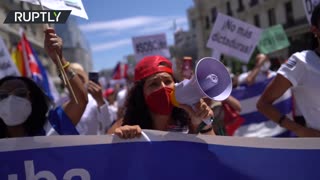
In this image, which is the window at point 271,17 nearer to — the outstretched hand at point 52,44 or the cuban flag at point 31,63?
the cuban flag at point 31,63

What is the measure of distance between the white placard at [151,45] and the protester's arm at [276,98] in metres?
6.32

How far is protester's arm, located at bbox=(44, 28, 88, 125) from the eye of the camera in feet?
7.39

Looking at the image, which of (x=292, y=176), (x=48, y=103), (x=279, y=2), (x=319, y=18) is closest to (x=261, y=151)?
(x=292, y=176)

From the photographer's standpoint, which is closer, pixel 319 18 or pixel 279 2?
pixel 319 18

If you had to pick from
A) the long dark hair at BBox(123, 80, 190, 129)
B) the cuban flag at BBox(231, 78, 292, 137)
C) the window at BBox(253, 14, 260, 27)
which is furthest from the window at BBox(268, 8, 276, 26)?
the long dark hair at BBox(123, 80, 190, 129)

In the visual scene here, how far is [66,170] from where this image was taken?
207 centimetres

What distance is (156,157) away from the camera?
82.6 inches

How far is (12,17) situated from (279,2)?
4523cm

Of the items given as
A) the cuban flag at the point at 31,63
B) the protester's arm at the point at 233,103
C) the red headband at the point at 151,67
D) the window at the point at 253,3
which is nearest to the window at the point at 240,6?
the window at the point at 253,3

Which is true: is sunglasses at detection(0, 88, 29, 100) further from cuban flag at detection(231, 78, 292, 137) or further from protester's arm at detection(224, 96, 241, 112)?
cuban flag at detection(231, 78, 292, 137)

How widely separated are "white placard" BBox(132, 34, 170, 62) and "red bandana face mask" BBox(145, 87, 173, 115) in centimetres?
659

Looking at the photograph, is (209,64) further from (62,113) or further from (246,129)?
(246,129)

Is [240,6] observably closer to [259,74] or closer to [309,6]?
[259,74]

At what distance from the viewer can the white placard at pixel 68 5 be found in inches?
80.5
